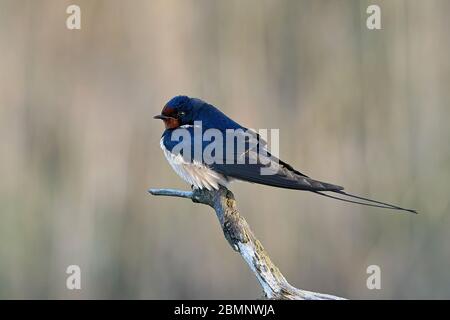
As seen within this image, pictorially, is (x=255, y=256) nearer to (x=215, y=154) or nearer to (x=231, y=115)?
(x=215, y=154)

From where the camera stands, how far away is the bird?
2.11 meters

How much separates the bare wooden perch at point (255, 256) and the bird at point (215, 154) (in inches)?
4.0

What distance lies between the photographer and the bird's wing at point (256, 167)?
2.06 m

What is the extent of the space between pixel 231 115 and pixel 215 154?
743 millimetres

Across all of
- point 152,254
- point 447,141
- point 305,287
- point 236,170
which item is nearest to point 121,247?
point 152,254

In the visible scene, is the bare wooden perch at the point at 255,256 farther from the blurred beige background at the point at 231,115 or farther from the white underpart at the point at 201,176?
the blurred beige background at the point at 231,115

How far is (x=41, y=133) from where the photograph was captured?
2.83m

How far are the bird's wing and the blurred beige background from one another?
27.6 inches

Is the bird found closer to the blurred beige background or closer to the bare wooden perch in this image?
the bare wooden perch

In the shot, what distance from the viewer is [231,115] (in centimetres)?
291

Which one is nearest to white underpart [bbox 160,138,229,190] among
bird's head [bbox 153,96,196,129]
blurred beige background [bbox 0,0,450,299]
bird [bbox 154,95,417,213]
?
bird [bbox 154,95,417,213]
